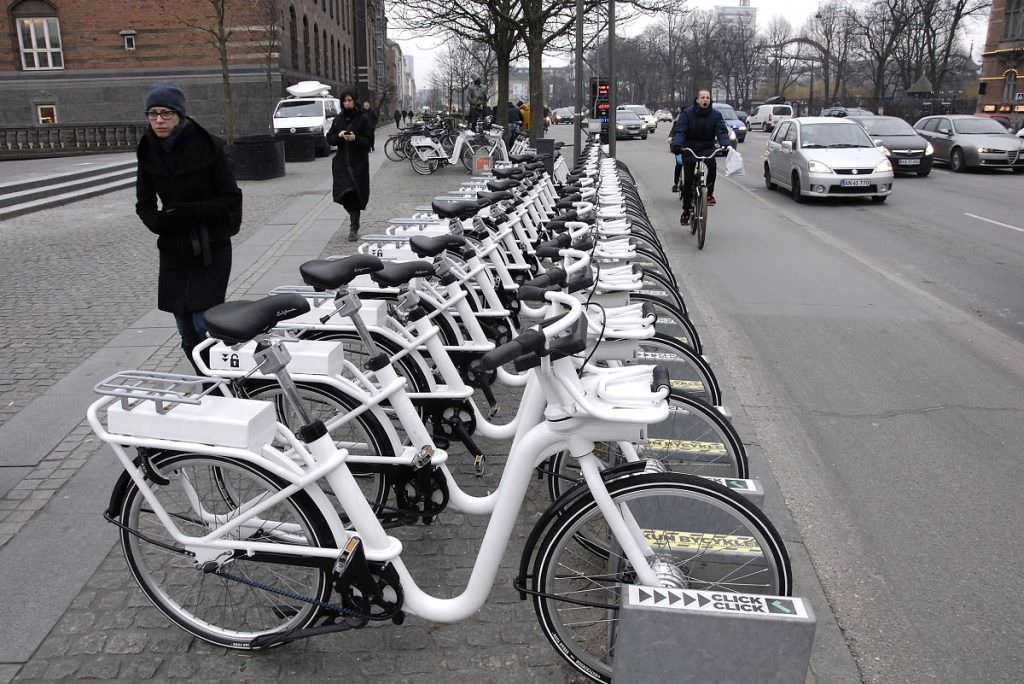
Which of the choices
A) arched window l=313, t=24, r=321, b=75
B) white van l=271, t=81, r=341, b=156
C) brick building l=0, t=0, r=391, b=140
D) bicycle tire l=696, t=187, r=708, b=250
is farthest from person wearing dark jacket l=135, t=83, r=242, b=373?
arched window l=313, t=24, r=321, b=75

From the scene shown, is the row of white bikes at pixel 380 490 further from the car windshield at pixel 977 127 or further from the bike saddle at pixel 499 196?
the car windshield at pixel 977 127

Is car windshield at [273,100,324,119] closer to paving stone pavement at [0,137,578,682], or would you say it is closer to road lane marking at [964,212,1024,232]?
road lane marking at [964,212,1024,232]

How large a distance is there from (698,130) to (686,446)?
9392 mm

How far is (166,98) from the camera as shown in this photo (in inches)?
176

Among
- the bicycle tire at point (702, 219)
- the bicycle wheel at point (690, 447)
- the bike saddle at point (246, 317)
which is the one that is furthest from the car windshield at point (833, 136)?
the bike saddle at point (246, 317)

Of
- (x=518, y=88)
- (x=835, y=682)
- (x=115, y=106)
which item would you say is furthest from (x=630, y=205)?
(x=518, y=88)

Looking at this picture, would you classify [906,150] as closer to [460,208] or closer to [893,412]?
[893,412]

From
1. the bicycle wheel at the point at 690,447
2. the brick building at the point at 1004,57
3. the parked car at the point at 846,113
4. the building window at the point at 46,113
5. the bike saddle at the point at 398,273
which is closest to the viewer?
the bicycle wheel at the point at 690,447

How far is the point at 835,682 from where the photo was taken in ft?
9.54

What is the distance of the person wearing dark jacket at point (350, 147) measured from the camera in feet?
36.4

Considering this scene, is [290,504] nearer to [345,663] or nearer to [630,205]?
[345,663]

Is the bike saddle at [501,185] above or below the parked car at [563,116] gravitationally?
below

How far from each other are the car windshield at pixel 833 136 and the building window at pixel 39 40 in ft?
111

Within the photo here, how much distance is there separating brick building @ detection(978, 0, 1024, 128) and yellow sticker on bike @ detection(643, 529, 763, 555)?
53.4m
